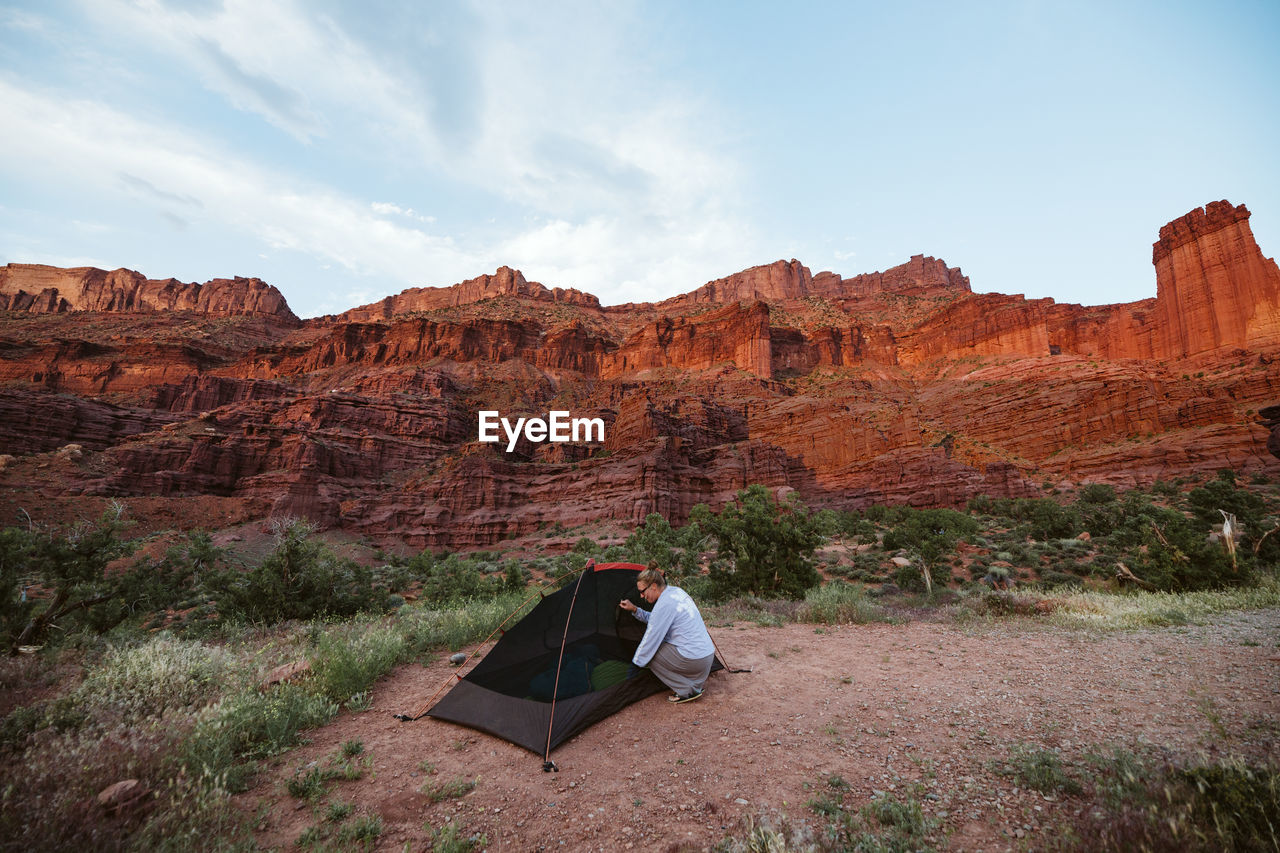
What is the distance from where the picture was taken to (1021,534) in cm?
2667

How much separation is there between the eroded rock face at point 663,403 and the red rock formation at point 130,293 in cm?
1163

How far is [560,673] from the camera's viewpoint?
228 inches

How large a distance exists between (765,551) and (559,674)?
345 inches

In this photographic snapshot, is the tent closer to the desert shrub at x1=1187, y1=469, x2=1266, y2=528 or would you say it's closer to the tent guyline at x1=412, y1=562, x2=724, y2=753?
the tent guyline at x1=412, y1=562, x2=724, y2=753

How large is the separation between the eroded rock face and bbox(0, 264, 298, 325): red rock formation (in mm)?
11627

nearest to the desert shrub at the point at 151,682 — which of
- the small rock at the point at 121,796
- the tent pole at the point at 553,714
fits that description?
the small rock at the point at 121,796

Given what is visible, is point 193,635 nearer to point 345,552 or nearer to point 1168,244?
point 345,552

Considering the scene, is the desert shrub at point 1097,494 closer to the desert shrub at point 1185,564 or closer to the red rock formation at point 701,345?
the desert shrub at point 1185,564

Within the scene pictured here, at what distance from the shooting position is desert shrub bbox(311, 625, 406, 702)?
20.6 feet

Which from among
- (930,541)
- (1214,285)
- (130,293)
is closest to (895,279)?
(1214,285)

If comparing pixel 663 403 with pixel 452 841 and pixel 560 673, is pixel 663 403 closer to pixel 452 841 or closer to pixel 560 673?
pixel 560 673

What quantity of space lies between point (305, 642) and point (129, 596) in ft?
26.3

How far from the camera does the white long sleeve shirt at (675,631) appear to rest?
5.88 m

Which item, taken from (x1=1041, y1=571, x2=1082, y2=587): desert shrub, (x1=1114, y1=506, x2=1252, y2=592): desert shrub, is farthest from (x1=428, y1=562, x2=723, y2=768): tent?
(x1=1041, y1=571, x2=1082, y2=587): desert shrub
